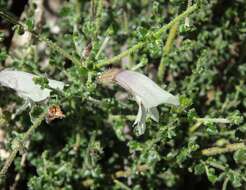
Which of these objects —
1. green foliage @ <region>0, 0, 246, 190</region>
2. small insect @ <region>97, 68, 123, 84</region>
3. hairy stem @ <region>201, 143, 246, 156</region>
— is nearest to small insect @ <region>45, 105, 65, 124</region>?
green foliage @ <region>0, 0, 246, 190</region>

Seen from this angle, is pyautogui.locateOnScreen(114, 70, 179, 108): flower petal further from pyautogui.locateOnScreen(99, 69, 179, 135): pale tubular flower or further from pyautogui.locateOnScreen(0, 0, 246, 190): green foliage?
pyautogui.locateOnScreen(0, 0, 246, 190): green foliage

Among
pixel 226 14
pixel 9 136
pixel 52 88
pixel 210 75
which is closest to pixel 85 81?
pixel 52 88

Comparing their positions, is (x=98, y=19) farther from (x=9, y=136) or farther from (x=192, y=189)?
(x=192, y=189)

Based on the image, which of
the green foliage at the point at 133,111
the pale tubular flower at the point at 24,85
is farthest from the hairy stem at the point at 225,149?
the pale tubular flower at the point at 24,85

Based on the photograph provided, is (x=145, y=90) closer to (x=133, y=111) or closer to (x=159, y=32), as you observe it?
(x=159, y=32)

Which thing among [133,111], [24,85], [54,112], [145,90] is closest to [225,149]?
[133,111]

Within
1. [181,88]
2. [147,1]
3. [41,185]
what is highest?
[147,1]

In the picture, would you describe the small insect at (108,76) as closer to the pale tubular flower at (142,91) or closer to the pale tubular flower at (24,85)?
the pale tubular flower at (142,91)
